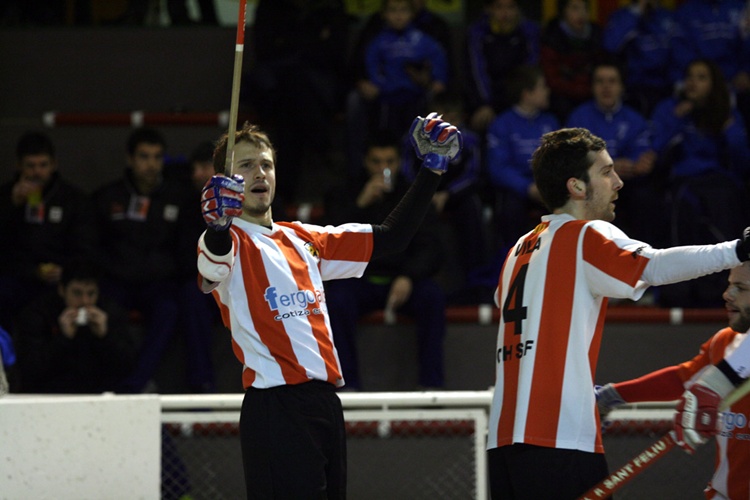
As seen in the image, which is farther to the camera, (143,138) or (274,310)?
(143,138)

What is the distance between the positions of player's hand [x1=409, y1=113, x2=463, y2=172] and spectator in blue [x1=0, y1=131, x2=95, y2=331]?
113 inches

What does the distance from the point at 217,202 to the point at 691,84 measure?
3.89m

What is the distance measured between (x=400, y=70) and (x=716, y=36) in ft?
6.13

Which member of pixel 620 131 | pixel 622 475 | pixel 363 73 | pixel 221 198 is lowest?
pixel 622 475

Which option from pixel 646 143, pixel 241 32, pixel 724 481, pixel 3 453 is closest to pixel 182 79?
pixel 646 143

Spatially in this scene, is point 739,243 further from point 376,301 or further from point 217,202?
point 376,301

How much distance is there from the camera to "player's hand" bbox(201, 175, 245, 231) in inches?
114

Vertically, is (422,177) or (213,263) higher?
(422,177)

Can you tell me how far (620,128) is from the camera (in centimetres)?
619

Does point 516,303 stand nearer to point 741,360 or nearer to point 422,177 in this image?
point 422,177

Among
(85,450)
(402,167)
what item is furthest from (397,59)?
(85,450)

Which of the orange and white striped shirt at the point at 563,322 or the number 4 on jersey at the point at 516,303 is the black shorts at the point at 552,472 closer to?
the orange and white striped shirt at the point at 563,322

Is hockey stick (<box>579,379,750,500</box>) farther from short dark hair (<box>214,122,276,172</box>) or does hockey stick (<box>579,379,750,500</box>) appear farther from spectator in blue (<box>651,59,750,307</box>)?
spectator in blue (<box>651,59,750,307</box>)

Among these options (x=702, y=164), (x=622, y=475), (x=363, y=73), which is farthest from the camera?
(x=363, y=73)
